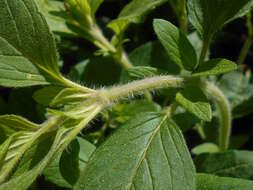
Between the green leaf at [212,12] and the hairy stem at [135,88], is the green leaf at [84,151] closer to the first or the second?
the hairy stem at [135,88]

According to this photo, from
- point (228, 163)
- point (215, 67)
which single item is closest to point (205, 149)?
point (228, 163)

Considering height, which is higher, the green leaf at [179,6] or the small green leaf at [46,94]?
the green leaf at [179,6]

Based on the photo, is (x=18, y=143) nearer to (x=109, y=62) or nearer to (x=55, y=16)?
(x=55, y=16)

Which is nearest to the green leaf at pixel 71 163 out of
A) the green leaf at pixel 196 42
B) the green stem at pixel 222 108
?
the green stem at pixel 222 108

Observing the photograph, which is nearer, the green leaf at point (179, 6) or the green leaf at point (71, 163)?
the green leaf at point (71, 163)

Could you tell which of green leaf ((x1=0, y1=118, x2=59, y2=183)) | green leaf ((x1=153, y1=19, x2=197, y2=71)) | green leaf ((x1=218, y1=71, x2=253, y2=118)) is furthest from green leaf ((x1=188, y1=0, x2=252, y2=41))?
green leaf ((x1=218, y1=71, x2=253, y2=118))

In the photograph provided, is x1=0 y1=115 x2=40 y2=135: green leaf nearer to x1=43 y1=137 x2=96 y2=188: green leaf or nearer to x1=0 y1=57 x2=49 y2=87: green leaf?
x1=0 y1=57 x2=49 y2=87: green leaf
